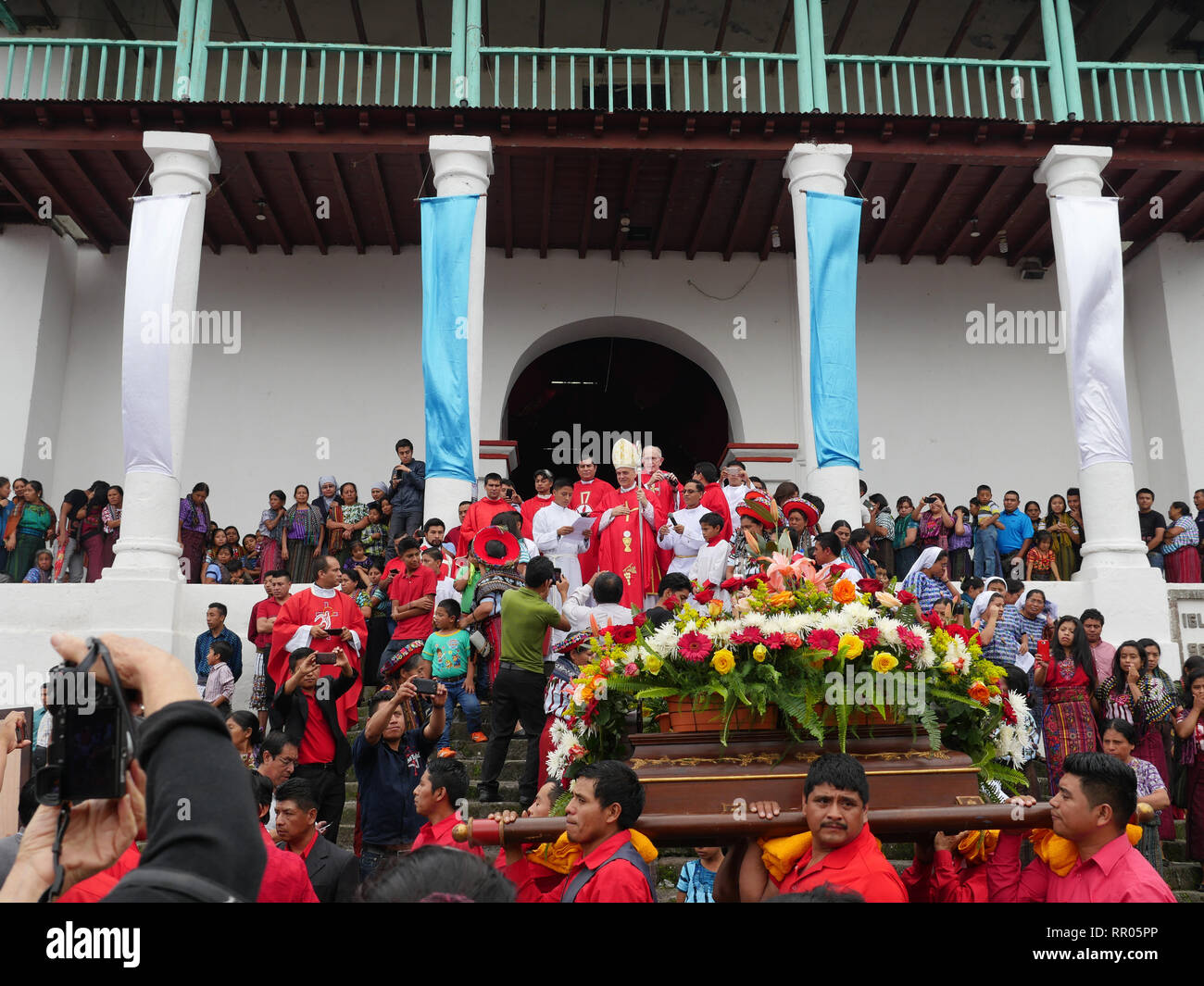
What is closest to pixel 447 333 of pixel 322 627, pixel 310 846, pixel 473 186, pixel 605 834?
pixel 473 186

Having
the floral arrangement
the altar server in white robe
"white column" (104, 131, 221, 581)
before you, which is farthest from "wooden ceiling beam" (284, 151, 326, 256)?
the floral arrangement

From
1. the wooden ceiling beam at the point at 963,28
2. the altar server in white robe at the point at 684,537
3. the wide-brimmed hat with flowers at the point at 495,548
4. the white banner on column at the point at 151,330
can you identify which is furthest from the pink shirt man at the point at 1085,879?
the wooden ceiling beam at the point at 963,28

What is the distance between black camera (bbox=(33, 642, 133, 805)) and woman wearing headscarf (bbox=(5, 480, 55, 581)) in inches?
487

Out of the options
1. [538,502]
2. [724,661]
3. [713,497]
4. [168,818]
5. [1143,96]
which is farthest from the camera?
[1143,96]

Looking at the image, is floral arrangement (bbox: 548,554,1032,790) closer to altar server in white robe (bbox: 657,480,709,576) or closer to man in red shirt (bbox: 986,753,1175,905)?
man in red shirt (bbox: 986,753,1175,905)

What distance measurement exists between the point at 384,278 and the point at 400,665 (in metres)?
9.67

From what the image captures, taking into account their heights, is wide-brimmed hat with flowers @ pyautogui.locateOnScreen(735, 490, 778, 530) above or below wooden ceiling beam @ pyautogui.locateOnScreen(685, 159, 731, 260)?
below

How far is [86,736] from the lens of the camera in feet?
5.44

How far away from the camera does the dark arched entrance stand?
61.0 ft

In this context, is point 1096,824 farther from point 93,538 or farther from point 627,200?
point 627,200

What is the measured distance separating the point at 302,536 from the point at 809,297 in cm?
637

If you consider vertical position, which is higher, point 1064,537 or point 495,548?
point 1064,537

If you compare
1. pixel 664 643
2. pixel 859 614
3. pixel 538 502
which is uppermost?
pixel 538 502
